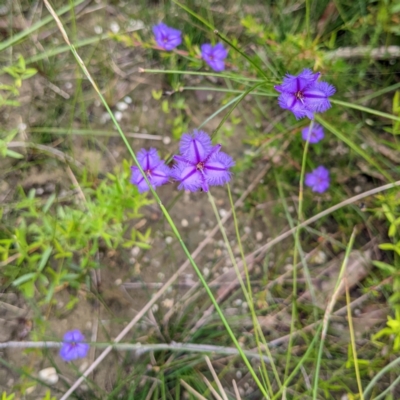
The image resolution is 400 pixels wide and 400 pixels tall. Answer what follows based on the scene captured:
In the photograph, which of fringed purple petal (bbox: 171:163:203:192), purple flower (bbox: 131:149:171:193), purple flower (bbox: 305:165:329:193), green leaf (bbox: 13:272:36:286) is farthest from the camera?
purple flower (bbox: 305:165:329:193)

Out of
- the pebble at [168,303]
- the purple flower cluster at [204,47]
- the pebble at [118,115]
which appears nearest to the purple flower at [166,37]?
the purple flower cluster at [204,47]

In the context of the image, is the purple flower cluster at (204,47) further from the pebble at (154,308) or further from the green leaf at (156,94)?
the pebble at (154,308)

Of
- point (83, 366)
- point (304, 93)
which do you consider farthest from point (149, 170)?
point (83, 366)

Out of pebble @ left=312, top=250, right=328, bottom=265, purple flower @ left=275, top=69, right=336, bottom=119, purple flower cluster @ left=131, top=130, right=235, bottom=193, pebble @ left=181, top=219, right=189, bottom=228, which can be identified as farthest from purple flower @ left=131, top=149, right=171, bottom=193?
pebble @ left=312, top=250, right=328, bottom=265

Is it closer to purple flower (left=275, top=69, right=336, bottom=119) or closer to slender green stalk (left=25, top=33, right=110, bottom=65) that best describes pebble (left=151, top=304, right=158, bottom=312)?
purple flower (left=275, top=69, right=336, bottom=119)

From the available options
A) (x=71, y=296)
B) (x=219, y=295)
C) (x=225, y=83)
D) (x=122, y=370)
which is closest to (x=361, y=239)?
(x=219, y=295)

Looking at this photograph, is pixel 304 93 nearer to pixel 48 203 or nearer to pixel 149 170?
pixel 149 170
